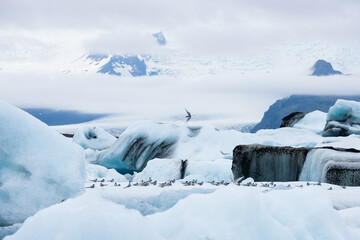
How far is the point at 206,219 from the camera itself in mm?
3939

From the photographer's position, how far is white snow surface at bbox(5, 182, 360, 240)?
10.8 feet

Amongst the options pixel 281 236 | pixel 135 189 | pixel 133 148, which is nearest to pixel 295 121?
pixel 133 148

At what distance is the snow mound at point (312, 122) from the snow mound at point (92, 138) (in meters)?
13.5

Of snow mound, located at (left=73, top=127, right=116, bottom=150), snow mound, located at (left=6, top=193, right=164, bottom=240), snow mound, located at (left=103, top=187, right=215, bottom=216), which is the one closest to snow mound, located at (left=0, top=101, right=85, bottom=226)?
snow mound, located at (left=103, top=187, right=215, bottom=216)

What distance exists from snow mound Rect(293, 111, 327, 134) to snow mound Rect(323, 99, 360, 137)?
14.0ft

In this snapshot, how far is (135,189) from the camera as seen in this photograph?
21.3ft

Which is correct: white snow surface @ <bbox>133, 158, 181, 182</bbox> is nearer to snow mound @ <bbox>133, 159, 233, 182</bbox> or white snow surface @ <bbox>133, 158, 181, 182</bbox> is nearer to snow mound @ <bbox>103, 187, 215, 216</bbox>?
snow mound @ <bbox>133, 159, 233, 182</bbox>

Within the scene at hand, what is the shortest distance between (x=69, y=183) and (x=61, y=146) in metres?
0.57

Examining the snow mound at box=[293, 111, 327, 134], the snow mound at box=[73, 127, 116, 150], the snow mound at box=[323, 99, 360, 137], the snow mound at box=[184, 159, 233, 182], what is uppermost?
the snow mound at box=[184, 159, 233, 182]

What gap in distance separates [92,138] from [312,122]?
51.6 feet

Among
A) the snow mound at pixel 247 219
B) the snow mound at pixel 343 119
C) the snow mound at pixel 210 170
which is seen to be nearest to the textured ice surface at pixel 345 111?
the snow mound at pixel 343 119

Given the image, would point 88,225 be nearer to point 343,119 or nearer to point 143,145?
point 143,145

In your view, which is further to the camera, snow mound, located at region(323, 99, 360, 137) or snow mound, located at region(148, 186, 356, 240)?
snow mound, located at region(323, 99, 360, 137)

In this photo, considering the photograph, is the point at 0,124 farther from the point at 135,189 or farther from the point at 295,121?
the point at 295,121
